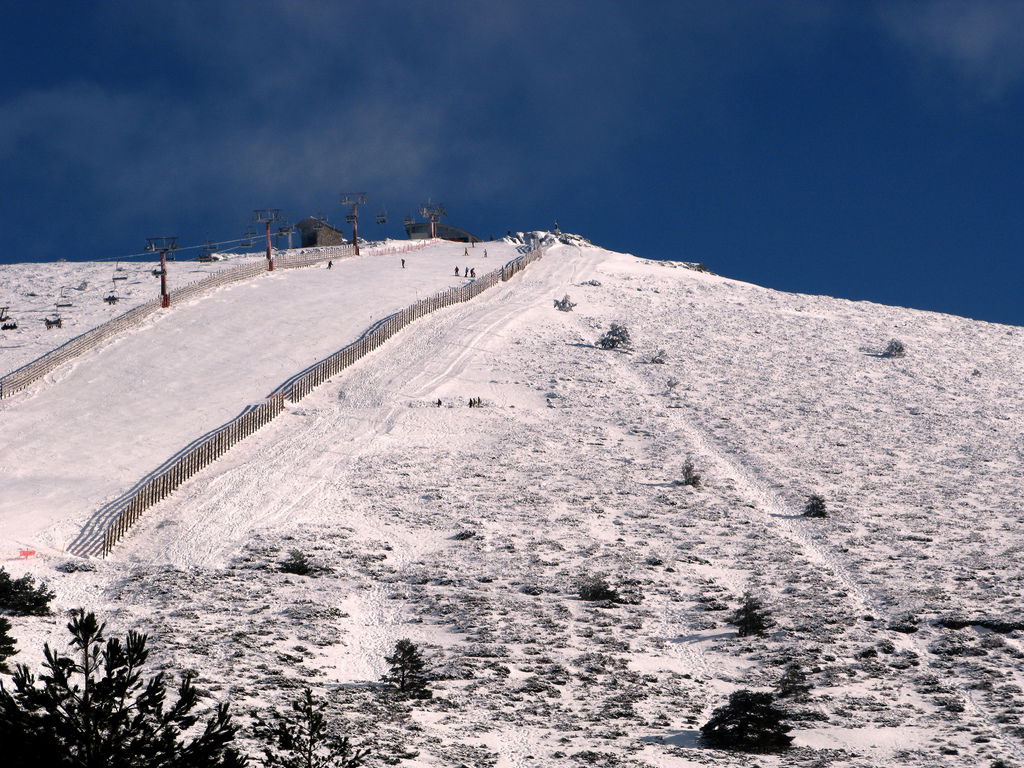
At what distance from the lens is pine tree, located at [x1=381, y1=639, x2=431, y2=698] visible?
1766 cm

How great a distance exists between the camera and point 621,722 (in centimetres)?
1672

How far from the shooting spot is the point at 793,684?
1798cm

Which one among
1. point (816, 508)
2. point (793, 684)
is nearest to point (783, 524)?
point (816, 508)

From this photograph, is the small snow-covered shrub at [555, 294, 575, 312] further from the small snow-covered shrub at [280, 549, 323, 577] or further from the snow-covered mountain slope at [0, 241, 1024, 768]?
the small snow-covered shrub at [280, 549, 323, 577]

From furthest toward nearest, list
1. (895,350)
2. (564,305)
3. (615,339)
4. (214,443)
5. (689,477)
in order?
(564,305) → (895,350) → (615,339) → (214,443) → (689,477)

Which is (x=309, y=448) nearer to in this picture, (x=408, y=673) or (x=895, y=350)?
(x=408, y=673)

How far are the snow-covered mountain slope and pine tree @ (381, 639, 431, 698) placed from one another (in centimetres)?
32

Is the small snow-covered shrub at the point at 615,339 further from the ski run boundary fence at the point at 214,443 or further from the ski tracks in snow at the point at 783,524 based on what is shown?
the ski run boundary fence at the point at 214,443

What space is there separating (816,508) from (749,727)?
13.5m

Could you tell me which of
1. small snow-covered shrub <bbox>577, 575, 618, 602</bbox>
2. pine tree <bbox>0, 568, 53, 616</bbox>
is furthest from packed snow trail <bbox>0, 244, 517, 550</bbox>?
small snow-covered shrub <bbox>577, 575, 618, 602</bbox>

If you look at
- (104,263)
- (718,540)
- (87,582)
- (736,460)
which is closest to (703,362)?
(736,460)

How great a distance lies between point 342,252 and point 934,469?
54032 mm

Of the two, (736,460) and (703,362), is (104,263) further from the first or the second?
(736,460)

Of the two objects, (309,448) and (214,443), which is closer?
(214,443)
